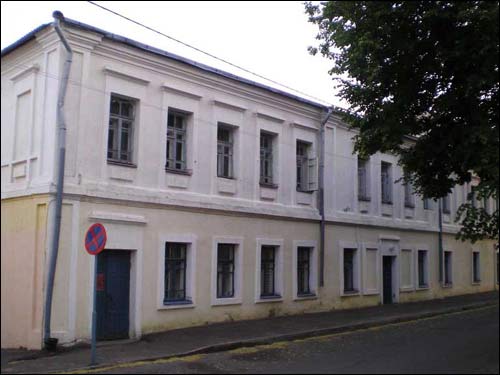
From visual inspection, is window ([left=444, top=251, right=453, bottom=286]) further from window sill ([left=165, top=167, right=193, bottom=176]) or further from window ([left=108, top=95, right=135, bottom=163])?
window ([left=108, top=95, right=135, bottom=163])

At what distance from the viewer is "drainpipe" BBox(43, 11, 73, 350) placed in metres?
12.6

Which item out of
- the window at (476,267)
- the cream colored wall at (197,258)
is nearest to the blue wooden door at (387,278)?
the cream colored wall at (197,258)

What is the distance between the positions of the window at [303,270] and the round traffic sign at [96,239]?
32.1 ft

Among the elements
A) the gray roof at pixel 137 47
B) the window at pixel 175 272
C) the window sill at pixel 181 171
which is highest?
the gray roof at pixel 137 47

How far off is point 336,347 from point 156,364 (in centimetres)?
415

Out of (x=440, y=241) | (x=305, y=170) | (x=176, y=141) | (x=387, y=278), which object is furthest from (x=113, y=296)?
(x=440, y=241)

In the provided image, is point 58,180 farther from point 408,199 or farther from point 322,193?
point 408,199

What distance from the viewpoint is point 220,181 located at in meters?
17.1

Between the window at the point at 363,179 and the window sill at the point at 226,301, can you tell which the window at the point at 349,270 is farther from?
the window sill at the point at 226,301

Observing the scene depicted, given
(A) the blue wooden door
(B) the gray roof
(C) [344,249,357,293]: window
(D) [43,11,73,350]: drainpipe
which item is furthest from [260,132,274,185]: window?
(A) the blue wooden door

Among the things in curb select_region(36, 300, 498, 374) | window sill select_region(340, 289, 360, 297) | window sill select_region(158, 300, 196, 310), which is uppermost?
window sill select_region(340, 289, 360, 297)

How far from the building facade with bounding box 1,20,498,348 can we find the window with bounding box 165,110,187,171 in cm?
3

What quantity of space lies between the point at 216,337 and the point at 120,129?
5586mm

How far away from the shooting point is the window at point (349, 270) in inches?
863
